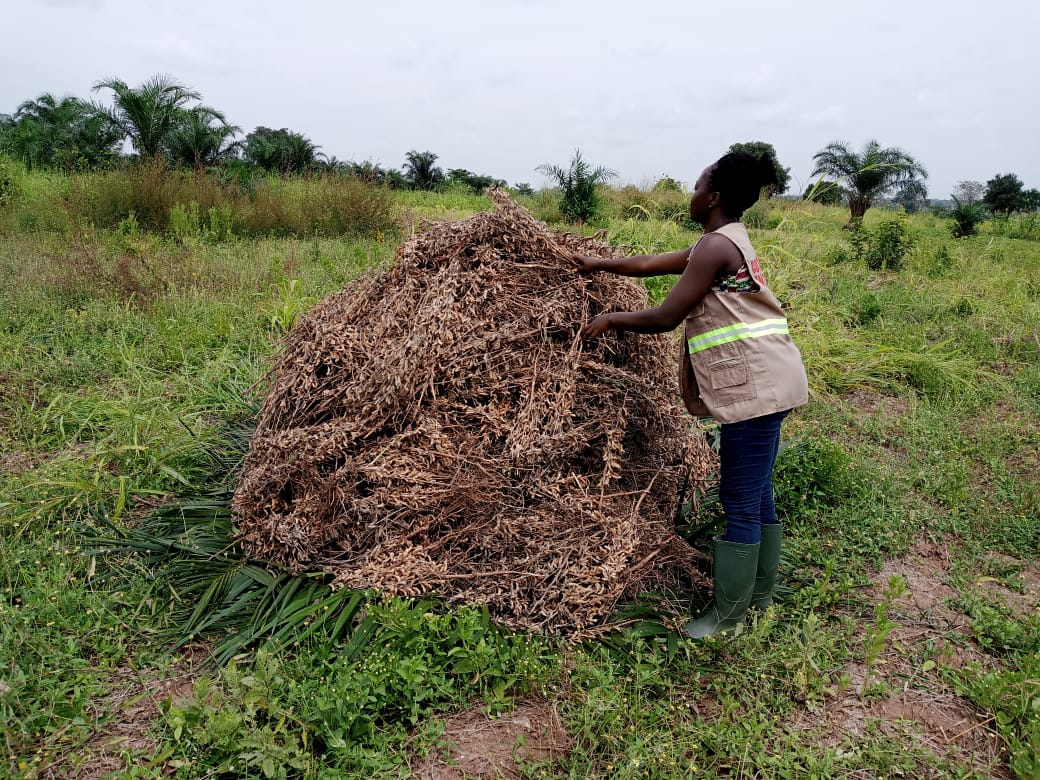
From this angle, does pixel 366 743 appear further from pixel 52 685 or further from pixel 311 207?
pixel 311 207

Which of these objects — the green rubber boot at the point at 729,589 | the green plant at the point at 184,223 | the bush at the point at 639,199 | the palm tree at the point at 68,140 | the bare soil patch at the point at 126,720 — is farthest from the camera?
the palm tree at the point at 68,140

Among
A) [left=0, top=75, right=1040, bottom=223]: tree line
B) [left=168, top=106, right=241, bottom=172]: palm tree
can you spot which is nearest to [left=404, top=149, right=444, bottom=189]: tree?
[left=0, top=75, right=1040, bottom=223]: tree line

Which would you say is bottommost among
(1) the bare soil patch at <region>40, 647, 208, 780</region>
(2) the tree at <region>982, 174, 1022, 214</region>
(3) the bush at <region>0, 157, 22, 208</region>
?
(1) the bare soil patch at <region>40, 647, 208, 780</region>

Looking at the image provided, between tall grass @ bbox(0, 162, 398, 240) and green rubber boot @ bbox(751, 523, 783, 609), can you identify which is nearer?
green rubber boot @ bbox(751, 523, 783, 609)

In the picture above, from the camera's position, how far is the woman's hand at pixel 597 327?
2604 mm

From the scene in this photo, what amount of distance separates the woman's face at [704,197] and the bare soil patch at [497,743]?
5.91 feet

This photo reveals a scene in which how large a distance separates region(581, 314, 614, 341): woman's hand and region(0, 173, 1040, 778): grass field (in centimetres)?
109

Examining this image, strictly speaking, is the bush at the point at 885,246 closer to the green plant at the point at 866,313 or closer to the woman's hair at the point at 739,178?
the green plant at the point at 866,313

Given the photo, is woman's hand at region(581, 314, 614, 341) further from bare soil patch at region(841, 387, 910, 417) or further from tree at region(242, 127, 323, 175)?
tree at region(242, 127, 323, 175)

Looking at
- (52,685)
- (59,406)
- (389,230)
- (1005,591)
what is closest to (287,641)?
(52,685)

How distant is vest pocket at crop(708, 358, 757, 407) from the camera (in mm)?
2260

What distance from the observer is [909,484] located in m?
3.86

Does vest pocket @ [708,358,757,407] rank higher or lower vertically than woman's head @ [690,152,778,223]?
lower

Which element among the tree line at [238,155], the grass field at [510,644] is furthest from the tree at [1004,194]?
the grass field at [510,644]
